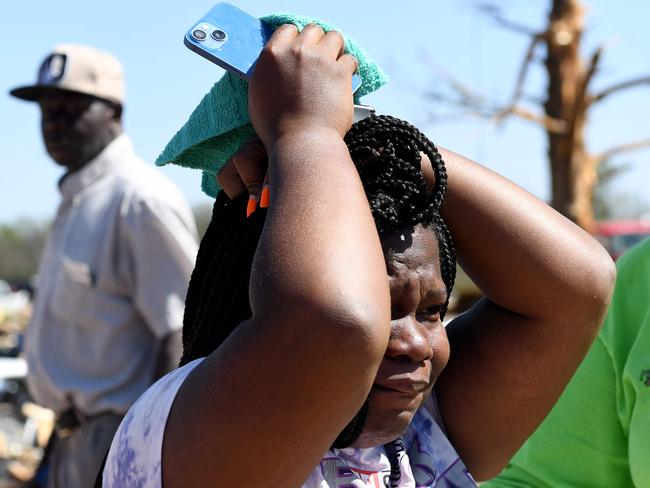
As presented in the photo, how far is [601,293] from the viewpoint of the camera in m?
1.91

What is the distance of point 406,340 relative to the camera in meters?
1.64

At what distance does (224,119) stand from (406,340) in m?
0.46

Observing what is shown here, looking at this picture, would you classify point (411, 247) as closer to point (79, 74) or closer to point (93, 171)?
point (93, 171)

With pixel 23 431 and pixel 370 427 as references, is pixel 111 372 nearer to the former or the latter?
pixel 370 427

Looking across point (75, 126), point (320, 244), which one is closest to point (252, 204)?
Answer: point (320, 244)

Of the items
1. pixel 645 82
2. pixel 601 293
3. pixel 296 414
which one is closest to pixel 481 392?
pixel 601 293

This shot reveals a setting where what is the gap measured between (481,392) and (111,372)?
2.44 m

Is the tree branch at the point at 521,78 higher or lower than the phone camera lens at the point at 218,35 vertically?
lower

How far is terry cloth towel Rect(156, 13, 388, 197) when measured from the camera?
66.9 inches

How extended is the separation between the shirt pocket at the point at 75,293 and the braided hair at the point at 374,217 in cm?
238

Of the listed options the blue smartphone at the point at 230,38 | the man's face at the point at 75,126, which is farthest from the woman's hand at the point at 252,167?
the man's face at the point at 75,126

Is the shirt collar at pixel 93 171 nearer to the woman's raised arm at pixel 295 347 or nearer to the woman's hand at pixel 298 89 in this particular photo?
the woman's hand at pixel 298 89

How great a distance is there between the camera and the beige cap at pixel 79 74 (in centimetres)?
463

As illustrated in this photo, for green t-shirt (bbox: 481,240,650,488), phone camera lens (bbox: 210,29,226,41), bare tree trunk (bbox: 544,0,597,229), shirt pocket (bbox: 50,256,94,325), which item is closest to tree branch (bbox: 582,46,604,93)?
bare tree trunk (bbox: 544,0,597,229)
